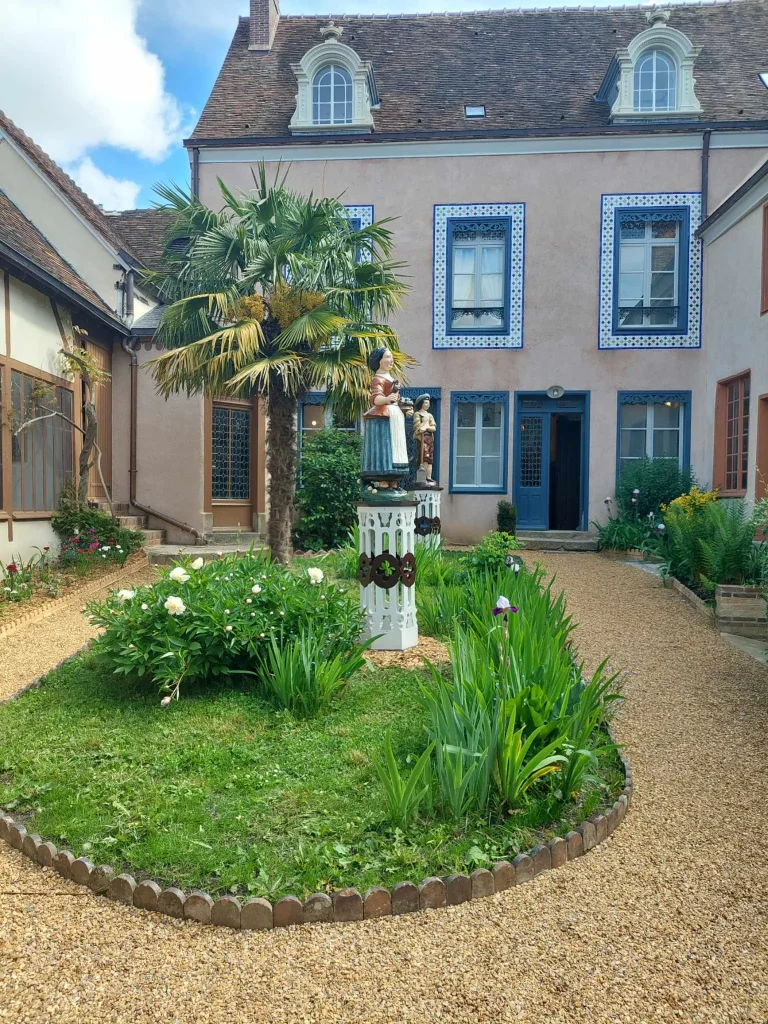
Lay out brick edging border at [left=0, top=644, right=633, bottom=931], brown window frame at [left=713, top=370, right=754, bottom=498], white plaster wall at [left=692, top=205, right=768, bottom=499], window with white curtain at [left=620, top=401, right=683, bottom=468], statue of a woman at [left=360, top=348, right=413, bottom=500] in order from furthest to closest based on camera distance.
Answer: window with white curtain at [left=620, top=401, right=683, bottom=468]
brown window frame at [left=713, top=370, right=754, bottom=498]
white plaster wall at [left=692, top=205, right=768, bottom=499]
statue of a woman at [left=360, top=348, right=413, bottom=500]
brick edging border at [left=0, top=644, right=633, bottom=931]

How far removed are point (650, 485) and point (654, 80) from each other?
23.9 feet

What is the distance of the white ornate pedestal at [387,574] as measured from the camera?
18.0ft

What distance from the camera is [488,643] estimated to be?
4.16 meters

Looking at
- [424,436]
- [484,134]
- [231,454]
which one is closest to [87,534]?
[231,454]

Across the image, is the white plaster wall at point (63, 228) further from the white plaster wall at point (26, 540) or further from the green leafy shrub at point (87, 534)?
the white plaster wall at point (26, 540)

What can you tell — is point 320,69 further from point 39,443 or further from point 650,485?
point 650,485

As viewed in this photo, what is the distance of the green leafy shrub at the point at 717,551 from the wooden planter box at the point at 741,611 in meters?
0.23

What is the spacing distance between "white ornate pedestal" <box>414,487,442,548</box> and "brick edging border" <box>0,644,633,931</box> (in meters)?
6.76

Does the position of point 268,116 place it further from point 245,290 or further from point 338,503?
point 338,503

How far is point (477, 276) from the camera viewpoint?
13.7 m

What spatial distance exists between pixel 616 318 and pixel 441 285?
10.5 ft

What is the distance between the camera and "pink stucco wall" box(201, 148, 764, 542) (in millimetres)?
13266

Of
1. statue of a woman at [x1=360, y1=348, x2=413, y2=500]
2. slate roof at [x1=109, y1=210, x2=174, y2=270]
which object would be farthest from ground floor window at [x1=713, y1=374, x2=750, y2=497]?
slate roof at [x1=109, y1=210, x2=174, y2=270]

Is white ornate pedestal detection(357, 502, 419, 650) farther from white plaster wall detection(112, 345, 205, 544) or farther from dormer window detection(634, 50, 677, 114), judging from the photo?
dormer window detection(634, 50, 677, 114)
